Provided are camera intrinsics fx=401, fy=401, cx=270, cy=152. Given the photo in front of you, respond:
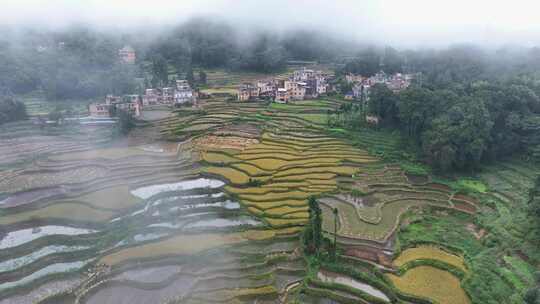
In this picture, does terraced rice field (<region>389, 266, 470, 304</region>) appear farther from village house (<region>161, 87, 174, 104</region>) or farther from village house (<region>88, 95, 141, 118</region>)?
Result: village house (<region>161, 87, 174, 104</region>)

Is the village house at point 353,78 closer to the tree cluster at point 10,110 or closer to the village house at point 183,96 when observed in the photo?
the village house at point 183,96

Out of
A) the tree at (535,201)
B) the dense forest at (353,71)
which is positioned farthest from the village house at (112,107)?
the tree at (535,201)

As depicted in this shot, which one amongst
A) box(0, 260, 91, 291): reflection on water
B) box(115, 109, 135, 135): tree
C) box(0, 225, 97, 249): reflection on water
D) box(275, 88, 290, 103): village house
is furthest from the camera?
box(275, 88, 290, 103): village house

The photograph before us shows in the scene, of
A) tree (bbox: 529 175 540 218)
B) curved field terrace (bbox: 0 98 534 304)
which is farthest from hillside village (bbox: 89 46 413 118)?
tree (bbox: 529 175 540 218)

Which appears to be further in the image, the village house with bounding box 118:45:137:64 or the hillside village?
the village house with bounding box 118:45:137:64

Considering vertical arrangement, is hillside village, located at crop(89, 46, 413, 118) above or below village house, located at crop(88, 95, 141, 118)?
above

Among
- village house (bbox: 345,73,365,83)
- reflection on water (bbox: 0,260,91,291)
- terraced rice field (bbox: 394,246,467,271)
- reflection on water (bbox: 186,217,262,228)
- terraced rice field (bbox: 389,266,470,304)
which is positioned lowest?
terraced rice field (bbox: 389,266,470,304)

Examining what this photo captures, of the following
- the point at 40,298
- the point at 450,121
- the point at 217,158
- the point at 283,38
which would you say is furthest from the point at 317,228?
the point at 283,38

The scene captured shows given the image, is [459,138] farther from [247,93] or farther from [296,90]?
[247,93]
